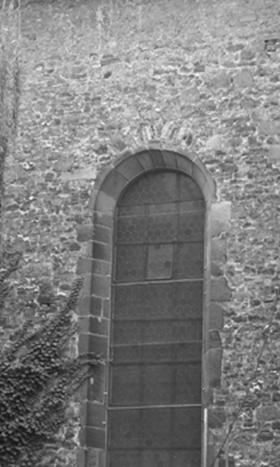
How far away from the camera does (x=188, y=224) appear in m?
21.4

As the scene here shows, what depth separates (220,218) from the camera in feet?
68.2

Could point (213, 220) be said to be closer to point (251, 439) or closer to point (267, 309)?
point (267, 309)

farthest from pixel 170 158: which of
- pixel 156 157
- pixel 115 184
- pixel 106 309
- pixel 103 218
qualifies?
pixel 106 309

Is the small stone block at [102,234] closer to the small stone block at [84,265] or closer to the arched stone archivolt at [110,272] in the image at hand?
the arched stone archivolt at [110,272]

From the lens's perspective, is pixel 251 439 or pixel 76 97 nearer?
pixel 251 439

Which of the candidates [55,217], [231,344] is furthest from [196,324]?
[55,217]

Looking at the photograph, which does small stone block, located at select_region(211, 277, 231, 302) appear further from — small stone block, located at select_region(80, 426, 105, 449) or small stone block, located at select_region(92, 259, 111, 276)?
small stone block, located at select_region(80, 426, 105, 449)

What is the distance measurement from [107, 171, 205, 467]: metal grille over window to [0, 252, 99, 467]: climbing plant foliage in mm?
581

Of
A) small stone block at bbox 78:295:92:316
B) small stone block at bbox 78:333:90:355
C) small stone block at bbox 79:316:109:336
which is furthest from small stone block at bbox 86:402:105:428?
small stone block at bbox 78:295:92:316

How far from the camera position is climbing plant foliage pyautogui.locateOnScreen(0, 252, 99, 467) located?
20.6 m

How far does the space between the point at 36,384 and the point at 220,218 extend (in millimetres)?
3068

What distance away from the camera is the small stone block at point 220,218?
20.8 metres

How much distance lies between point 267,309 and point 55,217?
3.15 metres

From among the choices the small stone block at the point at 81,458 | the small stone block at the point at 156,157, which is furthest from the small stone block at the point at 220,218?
the small stone block at the point at 81,458
